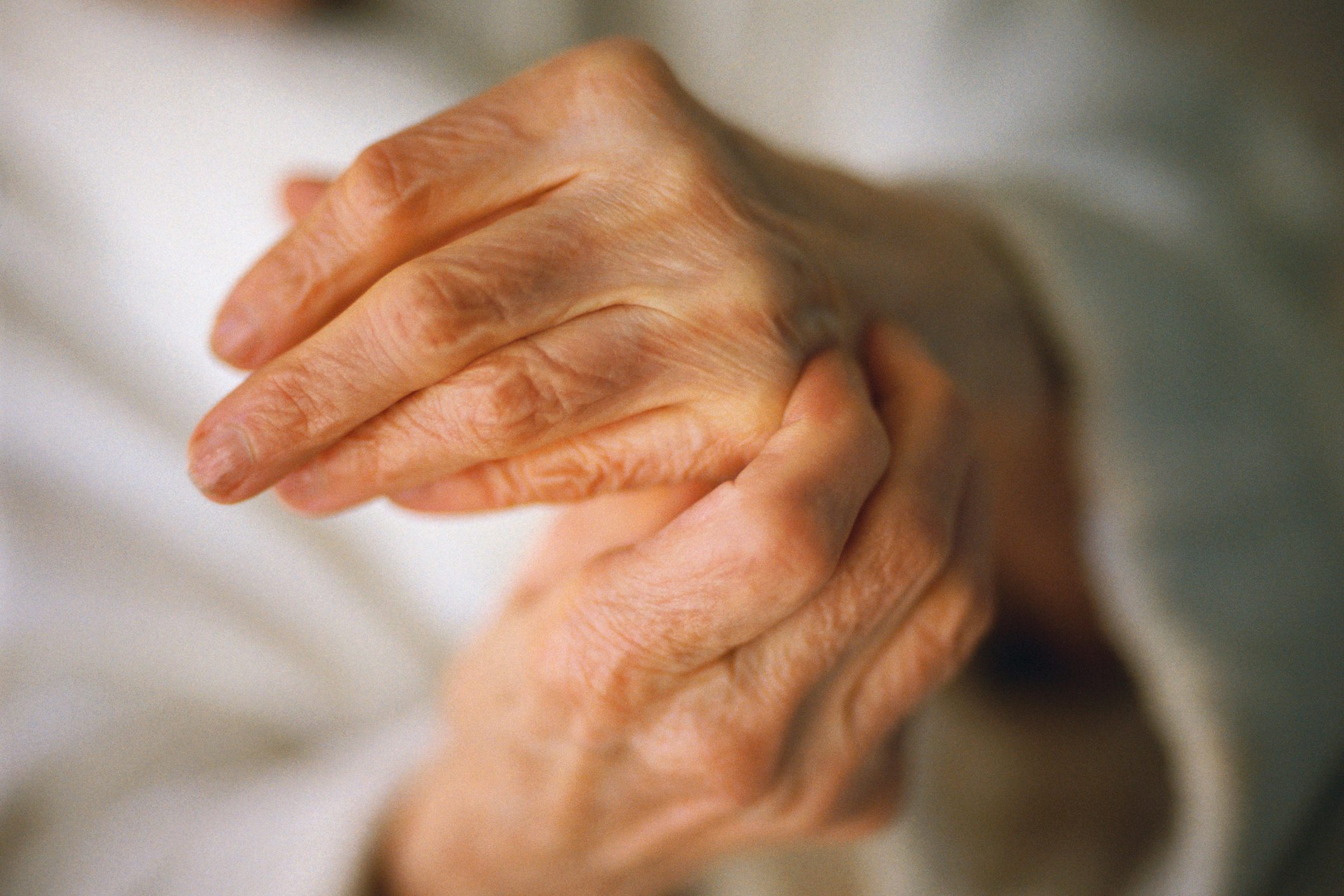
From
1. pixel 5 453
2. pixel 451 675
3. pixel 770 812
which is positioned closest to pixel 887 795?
pixel 770 812

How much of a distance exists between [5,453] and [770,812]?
69 centimetres

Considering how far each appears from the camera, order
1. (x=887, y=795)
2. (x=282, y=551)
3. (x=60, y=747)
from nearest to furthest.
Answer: (x=887, y=795), (x=60, y=747), (x=282, y=551)

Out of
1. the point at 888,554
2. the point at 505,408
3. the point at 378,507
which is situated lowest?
the point at 378,507

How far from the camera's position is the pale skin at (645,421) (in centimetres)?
40

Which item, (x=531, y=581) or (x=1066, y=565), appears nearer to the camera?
(x=531, y=581)

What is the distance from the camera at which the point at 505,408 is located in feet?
Result: 1.33

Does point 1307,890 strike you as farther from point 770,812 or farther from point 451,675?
point 451,675

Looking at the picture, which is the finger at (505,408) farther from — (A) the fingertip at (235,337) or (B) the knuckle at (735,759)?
(B) the knuckle at (735,759)

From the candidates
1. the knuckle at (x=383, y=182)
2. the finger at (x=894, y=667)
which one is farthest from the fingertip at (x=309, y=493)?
the finger at (x=894, y=667)

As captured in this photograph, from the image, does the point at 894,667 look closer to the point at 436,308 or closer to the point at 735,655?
the point at 735,655

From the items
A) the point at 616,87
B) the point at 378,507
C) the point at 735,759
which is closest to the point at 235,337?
the point at 616,87

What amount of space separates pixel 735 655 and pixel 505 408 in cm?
17

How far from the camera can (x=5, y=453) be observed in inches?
30.0

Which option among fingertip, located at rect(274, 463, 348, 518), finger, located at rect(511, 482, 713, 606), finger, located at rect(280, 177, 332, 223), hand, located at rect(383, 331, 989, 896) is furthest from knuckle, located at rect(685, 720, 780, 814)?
finger, located at rect(280, 177, 332, 223)
